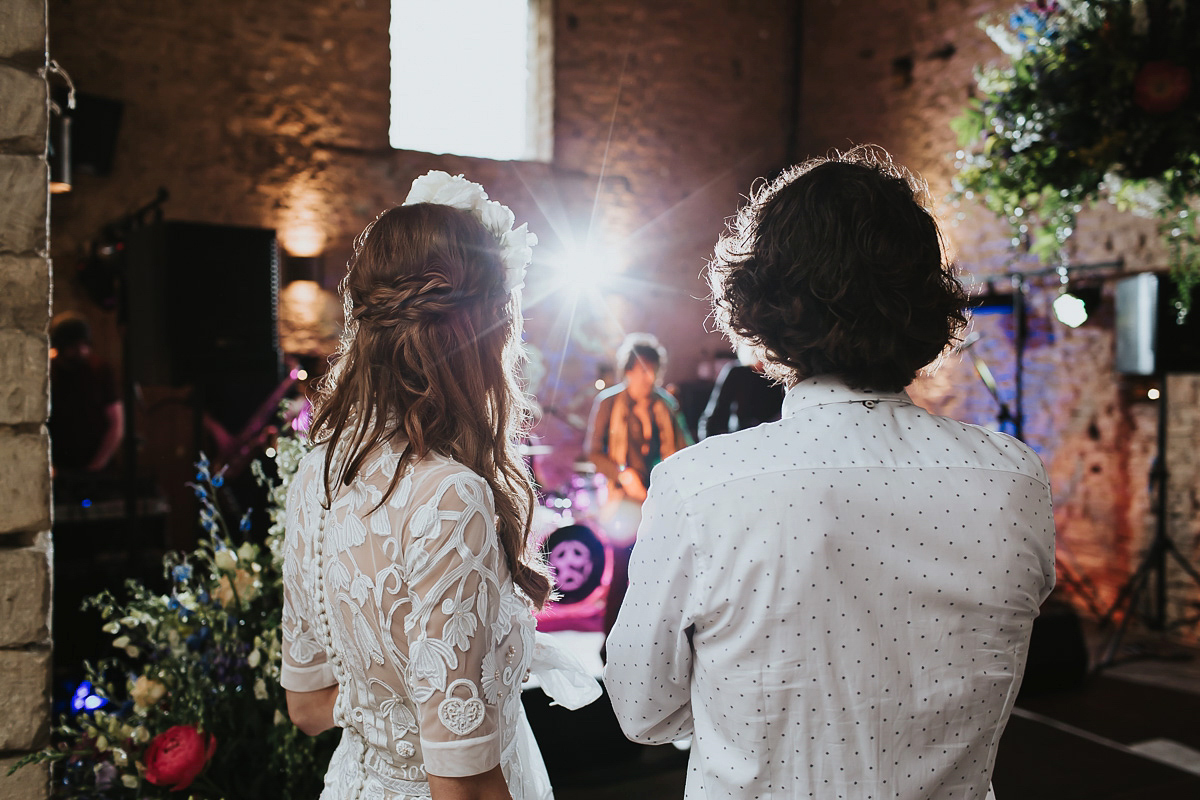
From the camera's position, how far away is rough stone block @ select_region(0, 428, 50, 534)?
3.66ft

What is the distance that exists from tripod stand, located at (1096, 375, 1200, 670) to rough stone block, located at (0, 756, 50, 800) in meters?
4.54

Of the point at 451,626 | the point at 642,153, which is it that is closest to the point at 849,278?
the point at 451,626

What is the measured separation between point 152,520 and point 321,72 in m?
3.76

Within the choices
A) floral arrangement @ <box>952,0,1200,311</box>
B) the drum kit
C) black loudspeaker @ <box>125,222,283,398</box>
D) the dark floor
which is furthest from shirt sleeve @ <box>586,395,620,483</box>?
floral arrangement @ <box>952,0,1200,311</box>

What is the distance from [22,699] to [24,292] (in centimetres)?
55

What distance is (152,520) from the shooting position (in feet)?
14.2

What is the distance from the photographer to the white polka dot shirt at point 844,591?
34.0 inches

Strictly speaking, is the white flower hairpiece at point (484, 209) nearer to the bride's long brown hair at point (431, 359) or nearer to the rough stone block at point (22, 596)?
the bride's long brown hair at point (431, 359)

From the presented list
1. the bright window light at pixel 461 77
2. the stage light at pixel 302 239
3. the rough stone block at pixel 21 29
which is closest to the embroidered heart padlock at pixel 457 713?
the rough stone block at pixel 21 29

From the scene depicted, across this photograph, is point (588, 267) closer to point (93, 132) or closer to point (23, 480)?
point (93, 132)

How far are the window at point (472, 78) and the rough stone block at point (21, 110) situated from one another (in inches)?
235

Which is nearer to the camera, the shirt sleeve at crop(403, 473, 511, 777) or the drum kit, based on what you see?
the shirt sleeve at crop(403, 473, 511, 777)

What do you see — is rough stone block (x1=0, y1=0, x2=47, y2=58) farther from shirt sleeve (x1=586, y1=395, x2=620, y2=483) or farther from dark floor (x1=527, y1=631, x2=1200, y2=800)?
shirt sleeve (x1=586, y1=395, x2=620, y2=483)

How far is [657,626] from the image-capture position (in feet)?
3.02
